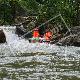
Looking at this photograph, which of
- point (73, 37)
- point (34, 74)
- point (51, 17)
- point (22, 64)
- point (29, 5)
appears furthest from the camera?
point (29, 5)

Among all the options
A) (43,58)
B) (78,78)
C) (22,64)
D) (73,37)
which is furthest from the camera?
(73,37)

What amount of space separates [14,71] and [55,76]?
2.00 metres

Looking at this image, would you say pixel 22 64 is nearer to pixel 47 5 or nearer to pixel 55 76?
pixel 55 76

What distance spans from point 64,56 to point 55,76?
6.47m

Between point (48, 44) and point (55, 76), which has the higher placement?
point (55, 76)

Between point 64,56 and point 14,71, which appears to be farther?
point 64,56

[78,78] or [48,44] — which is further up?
[78,78]

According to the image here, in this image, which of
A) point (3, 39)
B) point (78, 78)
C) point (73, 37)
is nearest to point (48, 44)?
point (73, 37)

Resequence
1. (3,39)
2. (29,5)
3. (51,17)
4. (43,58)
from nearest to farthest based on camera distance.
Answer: (43,58), (3,39), (51,17), (29,5)

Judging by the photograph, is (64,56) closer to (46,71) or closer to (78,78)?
(46,71)

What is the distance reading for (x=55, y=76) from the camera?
14.0 metres

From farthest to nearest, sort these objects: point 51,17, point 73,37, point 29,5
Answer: point 29,5 → point 51,17 → point 73,37

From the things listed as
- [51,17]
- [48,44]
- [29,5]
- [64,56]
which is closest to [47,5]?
[51,17]

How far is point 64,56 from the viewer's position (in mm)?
20438
